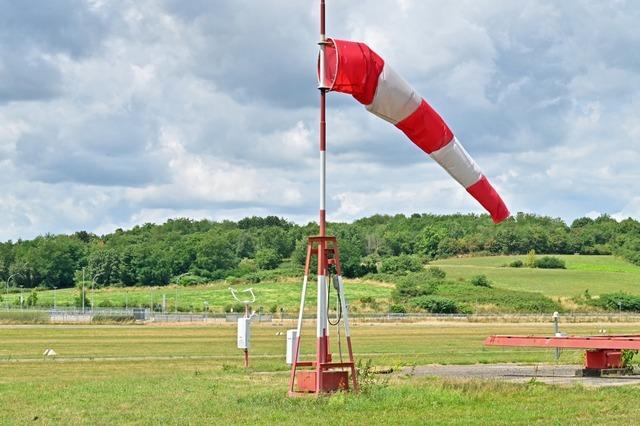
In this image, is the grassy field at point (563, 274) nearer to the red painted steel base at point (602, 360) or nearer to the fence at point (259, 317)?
the fence at point (259, 317)

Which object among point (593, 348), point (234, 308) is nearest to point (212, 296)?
point (234, 308)

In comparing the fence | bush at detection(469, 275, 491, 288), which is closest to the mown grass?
bush at detection(469, 275, 491, 288)

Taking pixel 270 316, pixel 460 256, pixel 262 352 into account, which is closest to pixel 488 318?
pixel 270 316

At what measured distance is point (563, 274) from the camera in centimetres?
15738

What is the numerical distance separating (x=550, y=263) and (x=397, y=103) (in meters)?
156

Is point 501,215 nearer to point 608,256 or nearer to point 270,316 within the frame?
point 270,316

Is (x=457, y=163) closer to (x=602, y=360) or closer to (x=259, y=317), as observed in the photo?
(x=602, y=360)

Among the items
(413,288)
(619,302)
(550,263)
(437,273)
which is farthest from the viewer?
(550,263)

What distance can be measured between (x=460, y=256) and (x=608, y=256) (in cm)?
2933

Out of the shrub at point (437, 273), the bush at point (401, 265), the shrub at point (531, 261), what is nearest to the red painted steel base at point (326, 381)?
the shrub at point (437, 273)

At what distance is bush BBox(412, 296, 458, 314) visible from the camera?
124 m

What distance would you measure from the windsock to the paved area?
5573 millimetres

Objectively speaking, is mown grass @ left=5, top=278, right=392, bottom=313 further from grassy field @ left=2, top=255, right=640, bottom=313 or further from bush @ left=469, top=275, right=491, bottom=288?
bush @ left=469, top=275, right=491, bottom=288

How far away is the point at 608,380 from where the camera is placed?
22422 mm
